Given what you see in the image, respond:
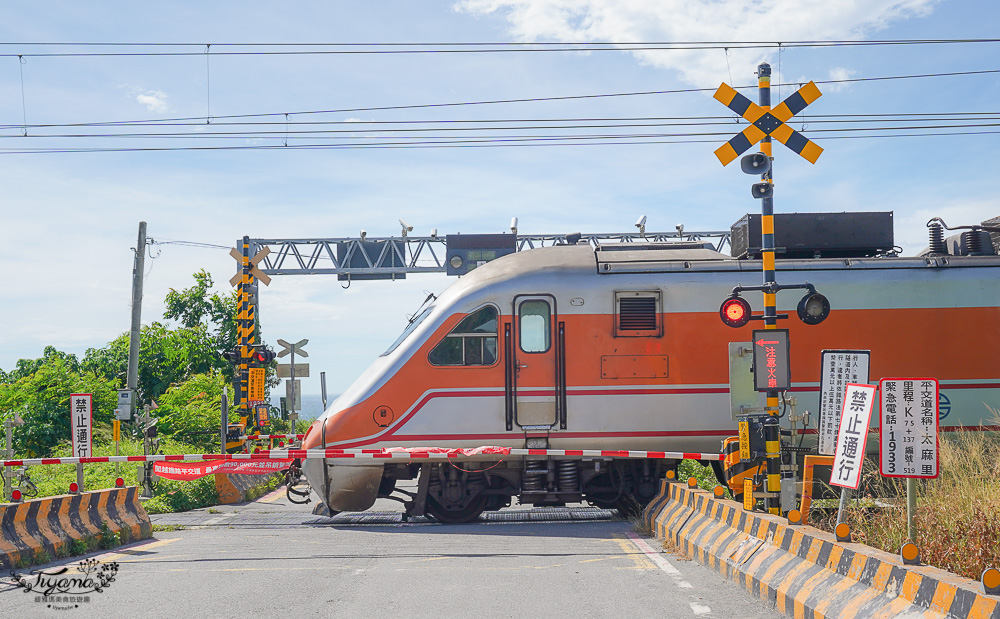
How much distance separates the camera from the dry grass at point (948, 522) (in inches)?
243

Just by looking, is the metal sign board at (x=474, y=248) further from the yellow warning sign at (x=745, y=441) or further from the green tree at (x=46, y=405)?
the yellow warning sign at (x=745, y=441)

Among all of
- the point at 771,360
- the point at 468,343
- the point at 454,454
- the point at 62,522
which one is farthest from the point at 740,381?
the point at 62,522

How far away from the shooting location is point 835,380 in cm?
963

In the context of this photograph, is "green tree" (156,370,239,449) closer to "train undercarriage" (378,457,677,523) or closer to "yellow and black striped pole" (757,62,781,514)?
"train undercarriage" (378,457,677,523)

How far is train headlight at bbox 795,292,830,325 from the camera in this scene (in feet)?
35.1

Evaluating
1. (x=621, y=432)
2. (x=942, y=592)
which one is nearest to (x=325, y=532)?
(x=621, y=432)

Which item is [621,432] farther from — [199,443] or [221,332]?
[221,332]

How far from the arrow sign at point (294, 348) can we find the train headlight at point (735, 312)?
684 inches

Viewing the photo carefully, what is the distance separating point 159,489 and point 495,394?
7.65 metres

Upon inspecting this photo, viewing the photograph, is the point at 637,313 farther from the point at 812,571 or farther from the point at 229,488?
the point at 229,488

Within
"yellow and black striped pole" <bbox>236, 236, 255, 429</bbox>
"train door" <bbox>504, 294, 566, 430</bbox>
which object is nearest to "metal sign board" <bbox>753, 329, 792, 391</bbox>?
"train door" <bbox>504, 294, 566, 430</bbox>

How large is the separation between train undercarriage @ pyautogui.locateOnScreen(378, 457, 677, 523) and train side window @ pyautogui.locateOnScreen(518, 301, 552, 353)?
5.46 feet

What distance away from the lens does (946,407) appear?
13.0m

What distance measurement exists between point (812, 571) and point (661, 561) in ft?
9.02
